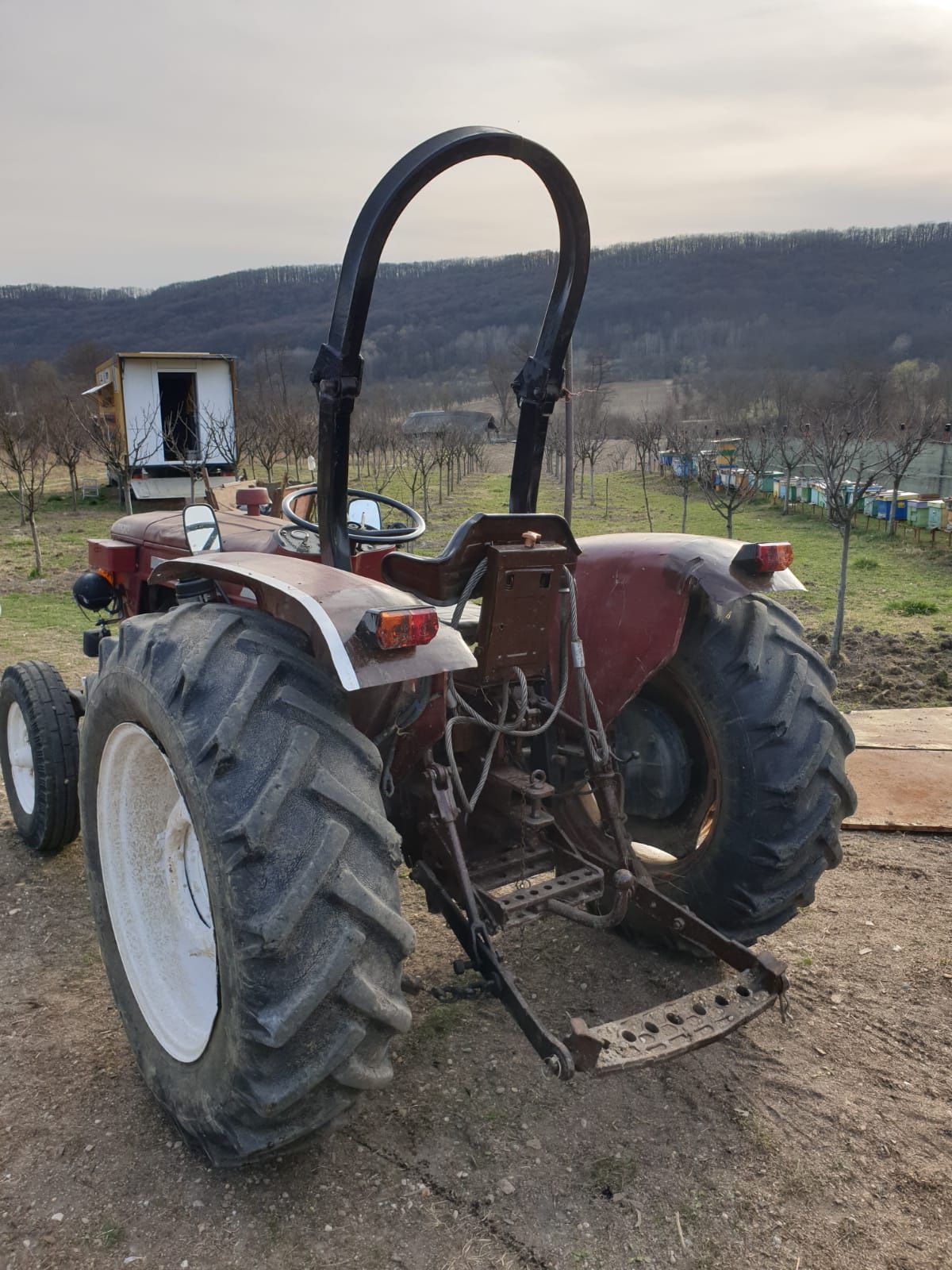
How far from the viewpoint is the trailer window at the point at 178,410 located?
2175 centimetres

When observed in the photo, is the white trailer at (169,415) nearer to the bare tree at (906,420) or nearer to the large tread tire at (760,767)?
the bare tree at (906,420)

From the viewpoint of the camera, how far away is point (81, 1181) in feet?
7.25

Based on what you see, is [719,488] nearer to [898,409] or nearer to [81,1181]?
[898,409]

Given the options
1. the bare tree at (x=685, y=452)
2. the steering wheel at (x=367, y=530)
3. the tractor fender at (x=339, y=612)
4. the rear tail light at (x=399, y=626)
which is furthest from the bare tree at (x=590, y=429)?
the rear tail light at (x=399, y=626)

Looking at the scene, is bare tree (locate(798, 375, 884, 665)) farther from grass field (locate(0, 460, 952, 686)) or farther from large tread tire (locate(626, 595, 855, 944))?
large tread tire (locate(626, 595, 855, 944))

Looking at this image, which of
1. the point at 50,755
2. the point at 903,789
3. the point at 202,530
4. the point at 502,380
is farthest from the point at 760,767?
the point at 502,380

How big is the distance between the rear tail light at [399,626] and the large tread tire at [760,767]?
3.72ft

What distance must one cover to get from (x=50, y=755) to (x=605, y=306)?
79546 millimetres

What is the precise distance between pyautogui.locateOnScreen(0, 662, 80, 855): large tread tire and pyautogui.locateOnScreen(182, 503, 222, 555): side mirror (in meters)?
0.92

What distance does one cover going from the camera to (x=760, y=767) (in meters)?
2.70

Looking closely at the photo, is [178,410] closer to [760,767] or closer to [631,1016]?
[760,767]

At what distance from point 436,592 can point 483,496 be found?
30.6 metres

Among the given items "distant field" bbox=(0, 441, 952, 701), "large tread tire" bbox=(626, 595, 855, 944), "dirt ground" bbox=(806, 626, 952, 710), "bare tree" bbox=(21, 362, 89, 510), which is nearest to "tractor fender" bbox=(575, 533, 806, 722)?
"large tread tire" bbox=(626, 595, 855, 944)

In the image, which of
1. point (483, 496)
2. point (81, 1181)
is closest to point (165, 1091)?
point (81, 1181)
